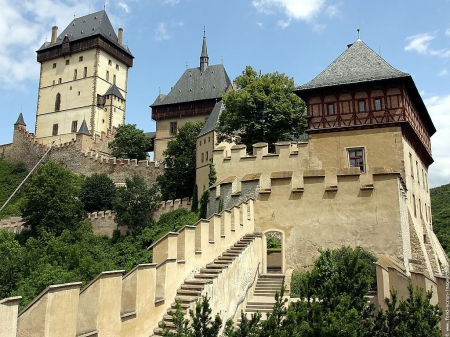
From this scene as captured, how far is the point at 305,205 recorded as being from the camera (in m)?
18.1

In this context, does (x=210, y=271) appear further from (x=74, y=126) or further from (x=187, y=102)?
(x=74, y=126)

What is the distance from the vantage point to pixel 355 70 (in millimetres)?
22438

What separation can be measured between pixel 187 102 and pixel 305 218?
110 ft

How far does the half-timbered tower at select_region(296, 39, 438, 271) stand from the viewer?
21.2 m

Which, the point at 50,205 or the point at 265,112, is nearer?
the point at 265,112

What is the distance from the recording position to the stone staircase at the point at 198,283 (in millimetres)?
9641

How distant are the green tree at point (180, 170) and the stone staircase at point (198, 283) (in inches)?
812

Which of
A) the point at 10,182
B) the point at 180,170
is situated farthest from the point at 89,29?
the point at 180,170

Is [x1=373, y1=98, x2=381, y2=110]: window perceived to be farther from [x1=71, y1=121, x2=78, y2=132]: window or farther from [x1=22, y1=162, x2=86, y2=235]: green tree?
[x1=71, y1=121, x2=78, y2=132]: window

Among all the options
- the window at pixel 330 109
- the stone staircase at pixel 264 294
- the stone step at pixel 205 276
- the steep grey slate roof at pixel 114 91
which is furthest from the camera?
the steep grey slate roof at pixel 114 91

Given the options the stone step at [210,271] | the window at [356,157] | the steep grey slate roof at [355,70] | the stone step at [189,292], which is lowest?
the stone step at [189,292]

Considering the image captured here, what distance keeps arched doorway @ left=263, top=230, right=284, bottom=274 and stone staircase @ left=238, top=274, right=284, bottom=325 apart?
0.60 meters

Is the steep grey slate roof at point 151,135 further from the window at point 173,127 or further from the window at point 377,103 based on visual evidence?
the window at point 377,103

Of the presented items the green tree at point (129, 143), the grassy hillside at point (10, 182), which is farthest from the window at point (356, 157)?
the green tree at point (129, 143)
